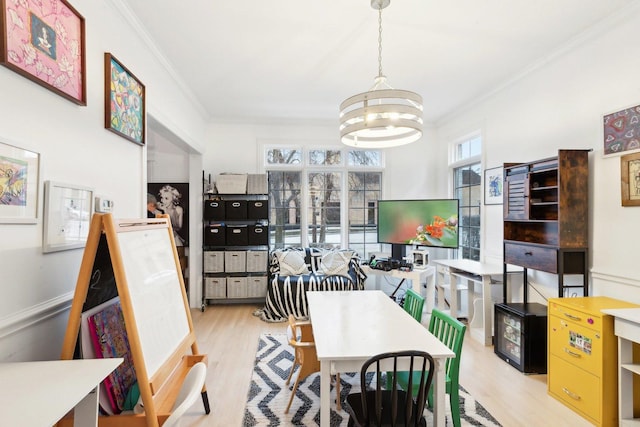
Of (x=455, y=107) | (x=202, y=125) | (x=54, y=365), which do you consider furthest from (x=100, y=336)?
(x=455, y=107)

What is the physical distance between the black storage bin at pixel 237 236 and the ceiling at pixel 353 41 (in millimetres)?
1784

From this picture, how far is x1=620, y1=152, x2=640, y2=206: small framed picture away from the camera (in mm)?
2362

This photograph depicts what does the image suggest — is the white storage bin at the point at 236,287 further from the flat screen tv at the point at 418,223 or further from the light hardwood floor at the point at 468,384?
the flat screen tv at the point at 418,223

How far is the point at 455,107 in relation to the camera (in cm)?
462

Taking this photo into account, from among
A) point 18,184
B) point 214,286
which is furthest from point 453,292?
point 18,184

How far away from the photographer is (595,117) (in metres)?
2.73

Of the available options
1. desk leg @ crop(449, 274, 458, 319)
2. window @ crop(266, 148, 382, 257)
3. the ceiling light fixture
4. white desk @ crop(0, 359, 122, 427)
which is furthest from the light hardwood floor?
the ceiling light fixture

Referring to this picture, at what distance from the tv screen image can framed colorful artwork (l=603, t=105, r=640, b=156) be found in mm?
1906

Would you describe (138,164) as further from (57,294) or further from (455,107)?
(455,107)

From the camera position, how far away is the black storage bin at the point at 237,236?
15.7ft

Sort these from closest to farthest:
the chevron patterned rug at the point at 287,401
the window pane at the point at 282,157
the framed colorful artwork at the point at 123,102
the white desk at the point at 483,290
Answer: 1. the framed colorful artwork at the point at 123,102
2. the chevron patterned rug at the point at 287,401
3. the white desk at the point at 483,290
4. the window pane at the point at 282,157

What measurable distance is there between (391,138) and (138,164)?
195cm

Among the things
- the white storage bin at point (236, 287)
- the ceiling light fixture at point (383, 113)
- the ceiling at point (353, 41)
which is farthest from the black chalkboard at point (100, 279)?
the white storage bin at point (236, 287)

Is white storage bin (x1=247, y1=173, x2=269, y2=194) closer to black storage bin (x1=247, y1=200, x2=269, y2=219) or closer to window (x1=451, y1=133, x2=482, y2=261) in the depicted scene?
black storage bin (x1=247, y1=200, x2=269, y2=219)
